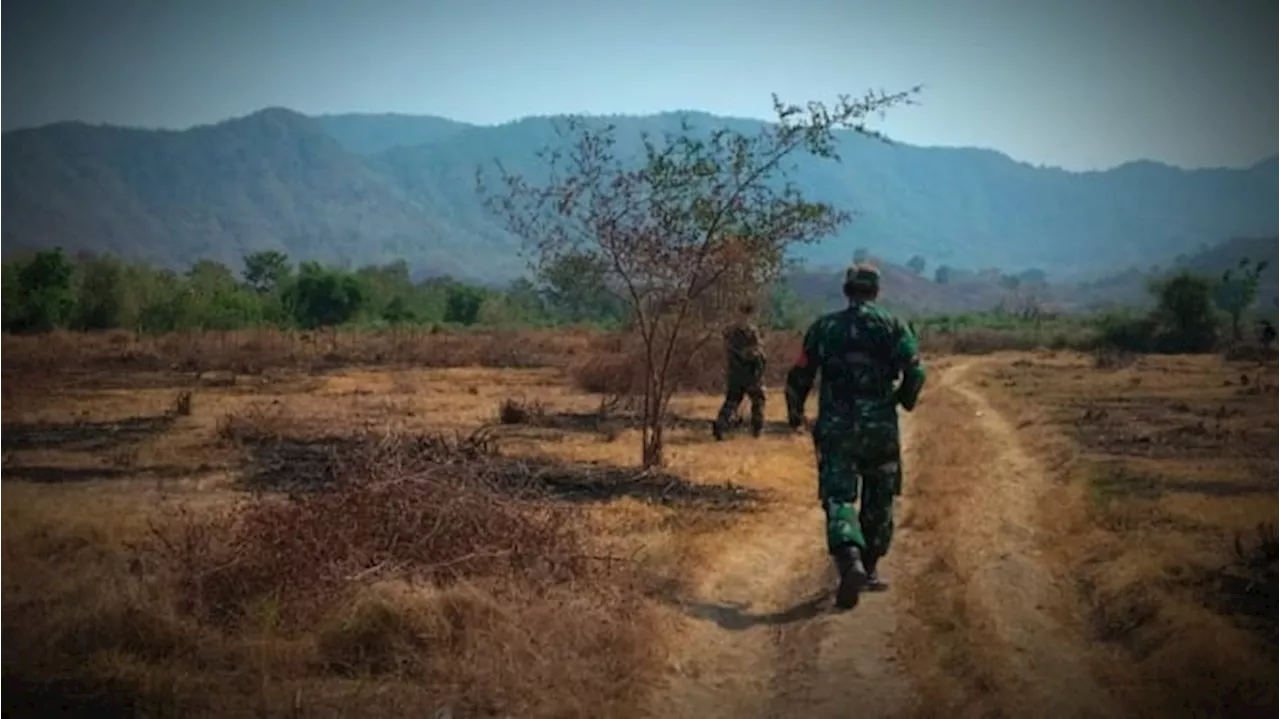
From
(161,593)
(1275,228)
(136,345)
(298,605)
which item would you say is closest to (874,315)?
(298,605)

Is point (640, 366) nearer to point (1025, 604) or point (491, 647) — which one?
point (1025, 604)

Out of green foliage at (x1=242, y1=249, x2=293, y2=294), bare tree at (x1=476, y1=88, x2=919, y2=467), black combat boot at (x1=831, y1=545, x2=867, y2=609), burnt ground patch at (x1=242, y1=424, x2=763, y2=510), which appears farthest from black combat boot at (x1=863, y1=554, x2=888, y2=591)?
green foliage at (x1=242, y1=249, x2=293, y2=294)

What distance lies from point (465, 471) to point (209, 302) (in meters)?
51.4

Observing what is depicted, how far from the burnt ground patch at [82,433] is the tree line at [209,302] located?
1198 centimetres

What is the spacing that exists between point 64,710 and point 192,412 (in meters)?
17.8

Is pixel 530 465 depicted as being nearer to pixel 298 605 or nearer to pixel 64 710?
pixel 298 605

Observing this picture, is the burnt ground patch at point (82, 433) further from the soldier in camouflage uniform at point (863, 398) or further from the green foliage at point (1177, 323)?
the green foliage at point (1177, 323)

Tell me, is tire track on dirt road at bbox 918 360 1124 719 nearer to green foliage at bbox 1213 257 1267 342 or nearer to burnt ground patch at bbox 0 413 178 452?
burnt ground patch at bbox 0 413 178 452

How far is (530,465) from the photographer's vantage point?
15.1 m

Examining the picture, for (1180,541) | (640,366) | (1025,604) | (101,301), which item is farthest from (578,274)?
(101,301)

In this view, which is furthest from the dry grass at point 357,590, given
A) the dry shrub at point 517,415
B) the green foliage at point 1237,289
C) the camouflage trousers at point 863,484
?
the green foliage at point 1237,289

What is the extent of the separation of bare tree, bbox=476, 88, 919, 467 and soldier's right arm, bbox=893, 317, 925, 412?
569 centimetres

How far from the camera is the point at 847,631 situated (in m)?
7.67

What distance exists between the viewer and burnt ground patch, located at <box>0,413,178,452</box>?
687 inches
